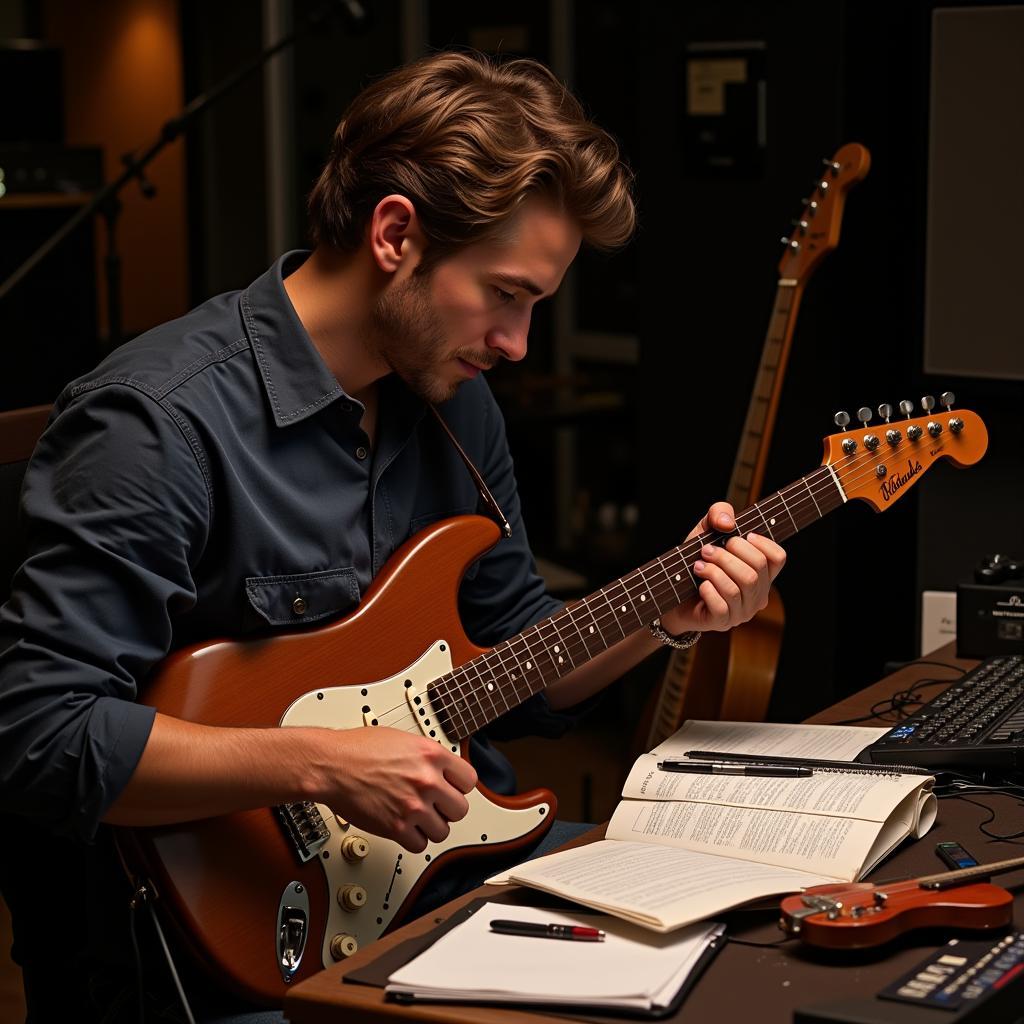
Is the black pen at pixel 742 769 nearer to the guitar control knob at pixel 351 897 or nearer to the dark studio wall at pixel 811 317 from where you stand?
the guitar control knob at pixel 351 897

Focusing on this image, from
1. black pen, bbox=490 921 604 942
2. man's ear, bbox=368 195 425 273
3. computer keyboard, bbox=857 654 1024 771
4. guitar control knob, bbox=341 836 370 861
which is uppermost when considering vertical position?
man's ear, bbox=368 195 425 273

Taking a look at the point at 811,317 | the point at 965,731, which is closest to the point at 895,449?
the point at 965,731

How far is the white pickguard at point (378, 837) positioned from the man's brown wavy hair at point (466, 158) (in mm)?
442

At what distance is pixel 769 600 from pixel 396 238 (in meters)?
1.04

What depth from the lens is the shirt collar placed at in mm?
1670

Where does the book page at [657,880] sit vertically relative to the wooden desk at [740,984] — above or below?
above

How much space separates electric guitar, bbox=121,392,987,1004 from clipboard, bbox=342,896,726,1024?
25 cm

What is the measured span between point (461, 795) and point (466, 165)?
2.10 feet

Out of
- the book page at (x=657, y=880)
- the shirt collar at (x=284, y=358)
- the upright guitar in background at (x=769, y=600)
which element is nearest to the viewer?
the book page at (x=657, y=880)

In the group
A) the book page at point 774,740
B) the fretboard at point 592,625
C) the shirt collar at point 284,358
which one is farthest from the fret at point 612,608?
the shirt collar at point 284,358

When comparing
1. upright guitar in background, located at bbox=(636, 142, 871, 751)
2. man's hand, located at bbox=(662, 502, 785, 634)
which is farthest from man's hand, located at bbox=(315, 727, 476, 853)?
upright guitar in background, located at bbox=(636, 142, 871, 751)

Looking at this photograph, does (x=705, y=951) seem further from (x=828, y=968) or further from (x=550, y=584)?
(x=550, y=584)

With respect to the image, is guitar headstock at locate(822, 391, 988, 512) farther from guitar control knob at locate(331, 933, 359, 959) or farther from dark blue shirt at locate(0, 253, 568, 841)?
guitar control knob at locate(331, 933, 359, 959)

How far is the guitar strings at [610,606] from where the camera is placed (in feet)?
5.49
